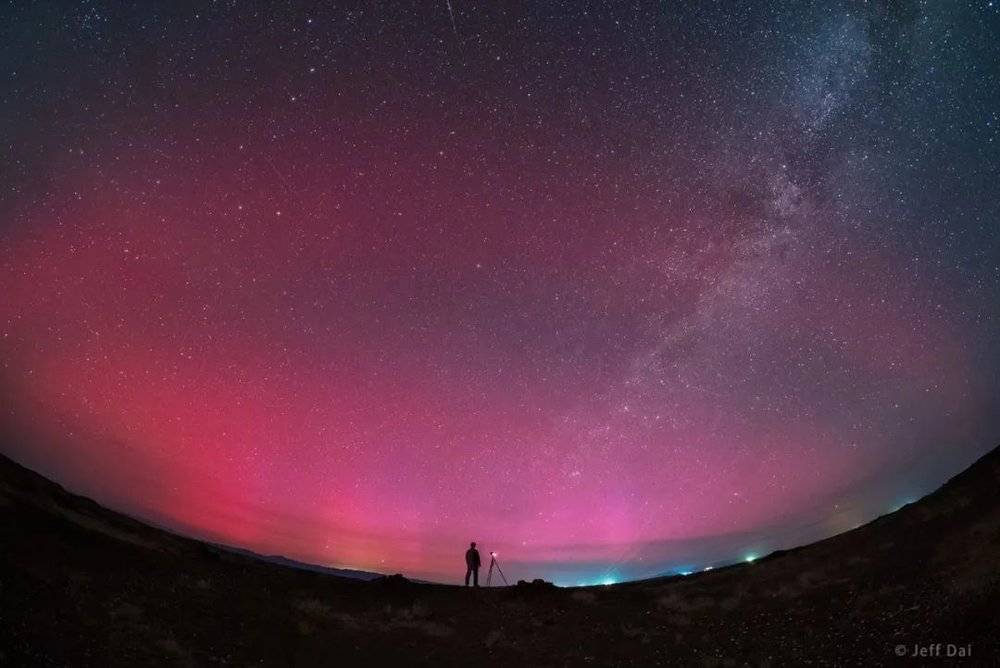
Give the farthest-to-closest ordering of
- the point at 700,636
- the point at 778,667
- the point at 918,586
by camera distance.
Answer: the point at 700,636
the point at 918,586
the point at 778,667

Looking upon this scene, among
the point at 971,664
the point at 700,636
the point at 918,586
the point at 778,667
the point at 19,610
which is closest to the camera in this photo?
the point at 971,664

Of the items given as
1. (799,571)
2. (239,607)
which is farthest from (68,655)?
(799,571)

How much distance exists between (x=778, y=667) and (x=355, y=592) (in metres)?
13.2

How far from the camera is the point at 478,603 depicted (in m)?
19.3

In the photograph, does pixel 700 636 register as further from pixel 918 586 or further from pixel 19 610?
pixel 19 610

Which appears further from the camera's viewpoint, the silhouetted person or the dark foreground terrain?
the silhouetted person

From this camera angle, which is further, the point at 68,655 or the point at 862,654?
the point at 862,654

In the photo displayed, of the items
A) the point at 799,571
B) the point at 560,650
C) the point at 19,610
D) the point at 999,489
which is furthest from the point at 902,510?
the point at 19,610

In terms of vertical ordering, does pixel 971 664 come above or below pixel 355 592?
above

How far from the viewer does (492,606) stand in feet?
62.4

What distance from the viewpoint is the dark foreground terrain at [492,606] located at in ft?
43.4

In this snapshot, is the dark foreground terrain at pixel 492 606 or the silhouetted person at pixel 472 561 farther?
the silhouetted person at pixel 472 561

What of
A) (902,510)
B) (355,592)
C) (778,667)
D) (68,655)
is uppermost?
(902,510)

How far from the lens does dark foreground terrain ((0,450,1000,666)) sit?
13.2 m
